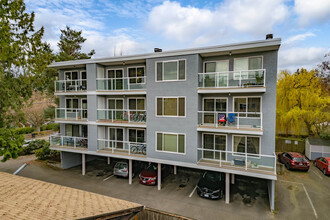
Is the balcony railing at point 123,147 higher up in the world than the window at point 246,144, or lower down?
lower down

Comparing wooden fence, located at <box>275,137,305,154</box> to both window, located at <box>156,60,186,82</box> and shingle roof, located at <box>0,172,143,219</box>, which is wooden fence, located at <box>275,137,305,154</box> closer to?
window, located at <box>156,60,186,82</box>

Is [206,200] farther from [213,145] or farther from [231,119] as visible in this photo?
[231,119]

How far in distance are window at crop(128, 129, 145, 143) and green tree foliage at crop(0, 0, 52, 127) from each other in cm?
793

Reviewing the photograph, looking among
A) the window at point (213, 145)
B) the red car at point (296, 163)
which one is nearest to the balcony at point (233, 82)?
the window at point (213, 145)

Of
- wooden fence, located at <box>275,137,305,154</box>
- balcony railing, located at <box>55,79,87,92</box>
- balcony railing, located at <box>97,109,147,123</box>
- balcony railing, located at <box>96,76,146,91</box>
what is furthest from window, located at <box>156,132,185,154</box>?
wooden fence, located at <box>275,137,305,154</box>

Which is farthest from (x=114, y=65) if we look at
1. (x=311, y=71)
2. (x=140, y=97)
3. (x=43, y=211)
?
(x=311, y=71)

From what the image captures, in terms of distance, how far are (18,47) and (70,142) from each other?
9.33m

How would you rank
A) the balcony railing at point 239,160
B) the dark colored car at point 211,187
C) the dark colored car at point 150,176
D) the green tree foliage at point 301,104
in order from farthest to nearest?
the green tree foliage at point 301,104 < the dark colored car at point 150,176 < the dark colored car at point 211,187 < the balcony railing at point 239,160

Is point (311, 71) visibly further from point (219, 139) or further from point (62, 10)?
point (62, 10)

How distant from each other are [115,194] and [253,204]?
9.31 metres

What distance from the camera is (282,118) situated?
2381 cm

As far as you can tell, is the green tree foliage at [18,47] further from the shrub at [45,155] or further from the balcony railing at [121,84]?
the shrub at [45,155]

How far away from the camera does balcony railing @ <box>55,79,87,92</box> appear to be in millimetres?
17188

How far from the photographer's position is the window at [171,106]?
1361 centimetres
